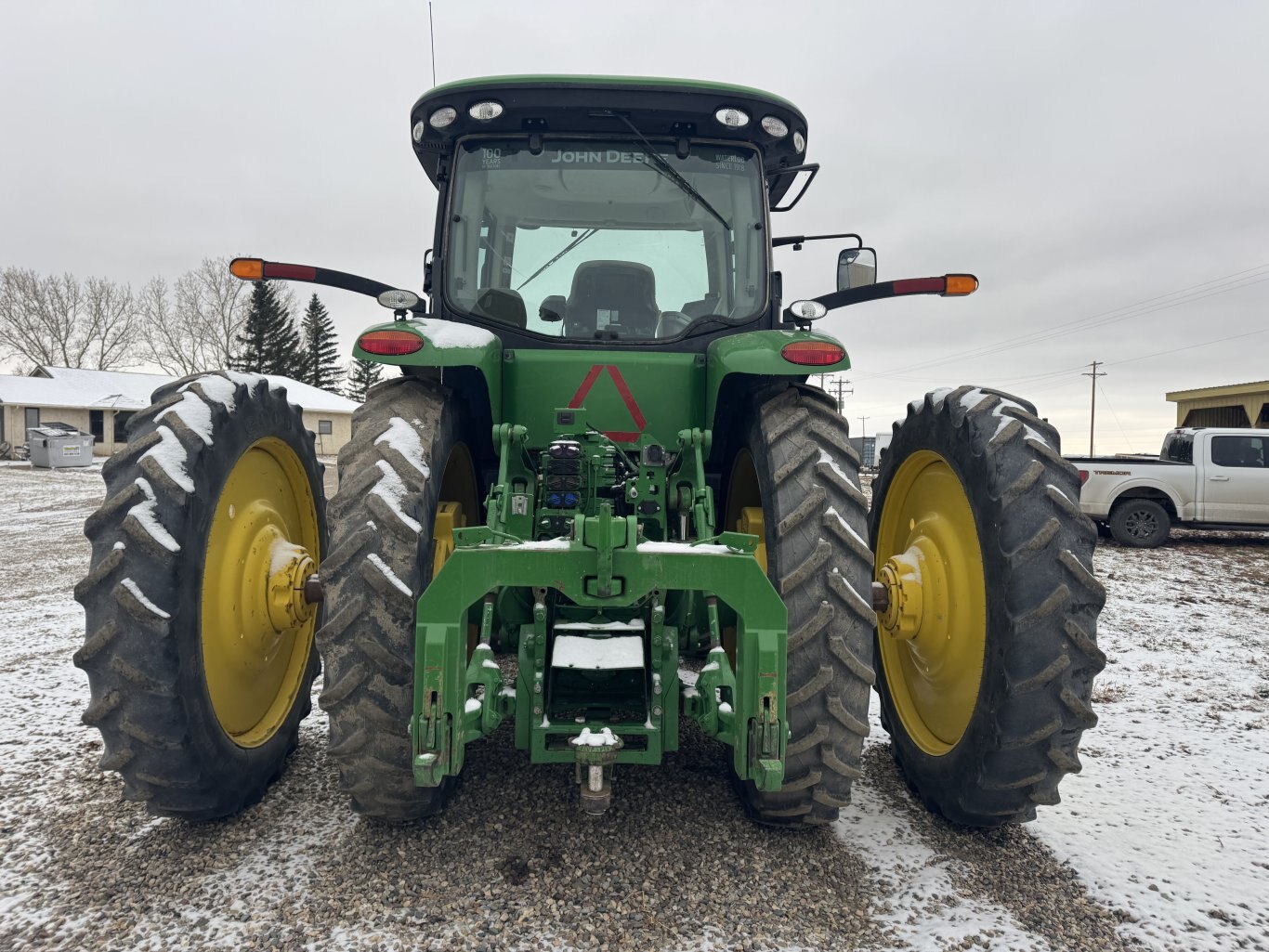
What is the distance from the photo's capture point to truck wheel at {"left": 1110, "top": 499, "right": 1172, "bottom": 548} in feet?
37.2

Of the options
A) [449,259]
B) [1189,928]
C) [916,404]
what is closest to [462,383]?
[449,259]

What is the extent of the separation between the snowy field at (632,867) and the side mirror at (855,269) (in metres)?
2.09

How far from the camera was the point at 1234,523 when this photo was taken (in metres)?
11.3

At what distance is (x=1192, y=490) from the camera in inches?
447

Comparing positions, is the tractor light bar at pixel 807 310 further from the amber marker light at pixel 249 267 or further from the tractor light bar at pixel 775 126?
the amber marker light at pixel 249 267

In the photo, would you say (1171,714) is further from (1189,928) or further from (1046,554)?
(1046,554)

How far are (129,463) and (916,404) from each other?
2798 millimetres

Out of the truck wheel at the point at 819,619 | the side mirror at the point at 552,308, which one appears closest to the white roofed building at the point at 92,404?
the side mirror at the point at 552,308

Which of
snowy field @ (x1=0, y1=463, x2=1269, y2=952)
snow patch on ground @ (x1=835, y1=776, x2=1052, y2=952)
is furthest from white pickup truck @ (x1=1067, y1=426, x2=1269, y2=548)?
snow patch on ground @ (x1=835, y1=776, x2=1052, y2=952)

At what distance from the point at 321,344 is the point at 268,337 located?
7.40 m

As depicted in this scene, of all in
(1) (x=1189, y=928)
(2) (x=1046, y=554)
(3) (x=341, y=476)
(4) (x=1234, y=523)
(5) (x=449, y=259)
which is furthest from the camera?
(4) (x=1234, y=523)

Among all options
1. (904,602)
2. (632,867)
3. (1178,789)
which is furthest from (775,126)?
(1178,789)

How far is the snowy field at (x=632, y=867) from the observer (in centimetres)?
212

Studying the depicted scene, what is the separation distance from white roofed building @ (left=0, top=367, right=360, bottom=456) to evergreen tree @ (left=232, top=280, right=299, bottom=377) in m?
2.62
